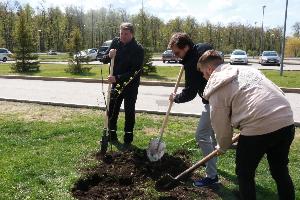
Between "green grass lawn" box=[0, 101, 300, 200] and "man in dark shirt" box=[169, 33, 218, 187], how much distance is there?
0.29 m

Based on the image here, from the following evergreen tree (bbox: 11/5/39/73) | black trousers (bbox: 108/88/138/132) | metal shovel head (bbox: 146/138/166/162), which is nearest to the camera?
metal shovel head (bbox: 146/138/166/162)

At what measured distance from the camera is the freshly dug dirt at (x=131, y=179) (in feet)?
14.9

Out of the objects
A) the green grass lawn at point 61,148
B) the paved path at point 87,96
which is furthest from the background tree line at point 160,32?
the green grass lawn at point 61,148

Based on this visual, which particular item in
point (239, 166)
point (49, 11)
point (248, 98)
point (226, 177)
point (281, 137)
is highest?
point (49, 11)

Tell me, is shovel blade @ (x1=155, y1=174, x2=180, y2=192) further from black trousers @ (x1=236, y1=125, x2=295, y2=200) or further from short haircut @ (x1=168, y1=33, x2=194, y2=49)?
short haircut @ (x1=168, y1=33, x2=194, y2=49)

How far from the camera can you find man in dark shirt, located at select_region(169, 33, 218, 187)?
456cm

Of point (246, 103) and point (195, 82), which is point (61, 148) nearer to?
point (195, 82)

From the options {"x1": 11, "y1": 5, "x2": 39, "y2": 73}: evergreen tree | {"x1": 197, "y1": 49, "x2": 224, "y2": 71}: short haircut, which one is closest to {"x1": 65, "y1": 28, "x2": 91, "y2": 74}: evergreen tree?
{"x1": 11, "y1": 5, "x2": 39, "y2": 73}: evergreen tree

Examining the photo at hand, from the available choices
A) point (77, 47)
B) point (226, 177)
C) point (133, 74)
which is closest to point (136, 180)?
point (226, 177)

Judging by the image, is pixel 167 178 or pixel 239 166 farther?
pixel 167 178

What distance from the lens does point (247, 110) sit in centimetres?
333

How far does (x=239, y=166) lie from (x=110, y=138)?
135 inches

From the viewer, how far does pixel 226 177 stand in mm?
5164

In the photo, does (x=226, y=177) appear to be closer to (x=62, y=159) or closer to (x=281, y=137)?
(x=281, y=137)
